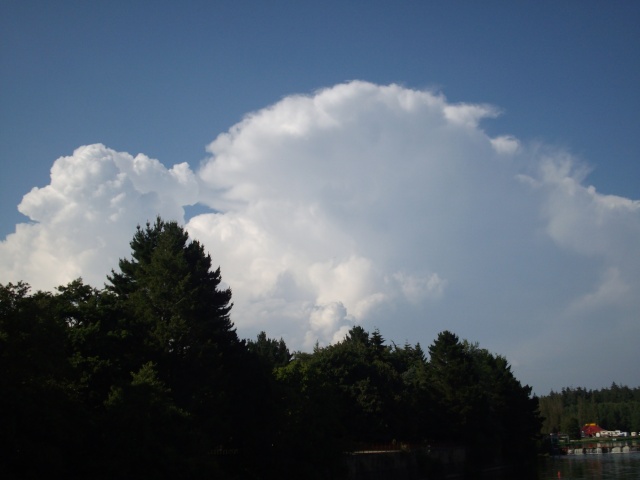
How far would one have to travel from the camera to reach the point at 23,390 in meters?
29.3

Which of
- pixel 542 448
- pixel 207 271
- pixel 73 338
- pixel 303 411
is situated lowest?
pixel 542 448

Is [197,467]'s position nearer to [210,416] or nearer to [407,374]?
[210,416]

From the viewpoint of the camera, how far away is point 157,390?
36344mm

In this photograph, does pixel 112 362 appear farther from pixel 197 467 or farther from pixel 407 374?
pixel 407 374

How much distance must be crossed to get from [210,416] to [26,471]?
13876 mm

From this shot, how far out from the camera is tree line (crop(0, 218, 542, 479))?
98.2 ft

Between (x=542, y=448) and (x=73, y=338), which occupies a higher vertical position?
(x=73, y=338)

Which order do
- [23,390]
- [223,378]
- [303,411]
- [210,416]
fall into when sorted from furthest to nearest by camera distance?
1. [303,411]
2. [223,378]
3. [210,416]
4. [23,390]

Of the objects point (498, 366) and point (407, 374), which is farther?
point (498, 366)

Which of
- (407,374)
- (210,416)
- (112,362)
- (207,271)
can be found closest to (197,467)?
(210,416)

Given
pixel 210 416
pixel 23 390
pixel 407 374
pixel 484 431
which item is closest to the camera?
pixel 23 390

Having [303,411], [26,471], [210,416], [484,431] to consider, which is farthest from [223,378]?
[484,431]

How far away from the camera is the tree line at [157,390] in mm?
29922

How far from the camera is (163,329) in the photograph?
42156mm
